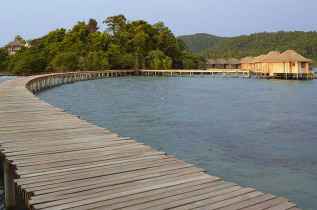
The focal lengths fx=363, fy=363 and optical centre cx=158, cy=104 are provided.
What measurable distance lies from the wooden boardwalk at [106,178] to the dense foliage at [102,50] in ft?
204

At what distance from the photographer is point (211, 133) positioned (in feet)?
48.2

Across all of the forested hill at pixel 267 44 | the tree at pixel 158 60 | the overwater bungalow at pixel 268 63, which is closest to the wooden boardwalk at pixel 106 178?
the overwater bungalow at pixel 268 63

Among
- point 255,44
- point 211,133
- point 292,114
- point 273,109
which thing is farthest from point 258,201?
point 255,44

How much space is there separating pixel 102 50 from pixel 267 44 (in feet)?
284

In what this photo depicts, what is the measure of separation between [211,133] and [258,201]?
997 cm

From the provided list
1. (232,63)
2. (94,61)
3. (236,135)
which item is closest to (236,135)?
(236,135)

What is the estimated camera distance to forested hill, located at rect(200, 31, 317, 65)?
4919 inches

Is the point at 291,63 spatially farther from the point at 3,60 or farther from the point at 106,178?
the point at 3,60

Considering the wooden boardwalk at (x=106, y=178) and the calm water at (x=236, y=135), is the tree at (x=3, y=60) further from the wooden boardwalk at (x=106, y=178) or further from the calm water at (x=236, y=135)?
the wooden boardwalk at (x=106, y=178)

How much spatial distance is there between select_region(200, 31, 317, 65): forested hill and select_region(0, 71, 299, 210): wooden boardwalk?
117418 millimetres

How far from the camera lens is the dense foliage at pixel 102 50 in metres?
70.4

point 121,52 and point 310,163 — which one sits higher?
point 121,52

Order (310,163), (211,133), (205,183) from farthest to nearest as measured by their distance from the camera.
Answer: (211,133), (310,163), (205,183)

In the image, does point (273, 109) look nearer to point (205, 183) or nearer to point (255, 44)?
point (205, 183)
